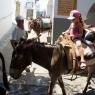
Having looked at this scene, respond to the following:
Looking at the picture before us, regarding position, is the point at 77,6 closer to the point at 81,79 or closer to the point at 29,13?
the point at 81,79

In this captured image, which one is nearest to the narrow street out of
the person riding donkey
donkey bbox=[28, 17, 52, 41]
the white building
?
the person riding donkey

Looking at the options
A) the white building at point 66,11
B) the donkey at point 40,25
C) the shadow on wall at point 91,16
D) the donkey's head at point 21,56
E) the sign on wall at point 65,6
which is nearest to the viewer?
the donkey's head at point 21,56

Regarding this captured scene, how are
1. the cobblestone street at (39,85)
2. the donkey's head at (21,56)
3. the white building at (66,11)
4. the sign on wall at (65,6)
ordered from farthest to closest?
the sign on wall at (65,6) < the white building at (66,11) < the cobblestone street at (39,85) < the donkey's head at (21,56)

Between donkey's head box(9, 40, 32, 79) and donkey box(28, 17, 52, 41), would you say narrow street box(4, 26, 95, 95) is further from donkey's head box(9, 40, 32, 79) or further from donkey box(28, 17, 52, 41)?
donkey box(28, 17, 52, 41)

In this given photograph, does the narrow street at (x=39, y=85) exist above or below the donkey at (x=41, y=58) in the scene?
below

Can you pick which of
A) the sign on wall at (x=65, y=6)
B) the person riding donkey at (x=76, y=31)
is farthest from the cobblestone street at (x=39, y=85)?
the sign on wall at (x=65, y=6)

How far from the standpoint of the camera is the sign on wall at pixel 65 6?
1276cm

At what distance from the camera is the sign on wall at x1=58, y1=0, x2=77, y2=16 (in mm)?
12758

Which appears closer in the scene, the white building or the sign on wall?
the white building

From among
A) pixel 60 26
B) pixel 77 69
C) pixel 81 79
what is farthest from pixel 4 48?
pixel 77 69

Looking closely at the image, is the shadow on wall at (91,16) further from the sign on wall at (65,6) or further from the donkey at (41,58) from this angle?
the donkey at (41,58)

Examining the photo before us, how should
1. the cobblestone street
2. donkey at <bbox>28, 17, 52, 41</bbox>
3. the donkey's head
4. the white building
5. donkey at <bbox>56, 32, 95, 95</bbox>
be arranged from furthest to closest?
donkey at <bbox>28, 17, 52, 41</bbox> < the white building < the cobblestone street < donkey at <bbox>56, 32, 95, 95</bbox> < the donkey's head

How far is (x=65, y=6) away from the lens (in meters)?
12.9

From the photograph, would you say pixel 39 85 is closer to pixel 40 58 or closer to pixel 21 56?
pixel 40 58
